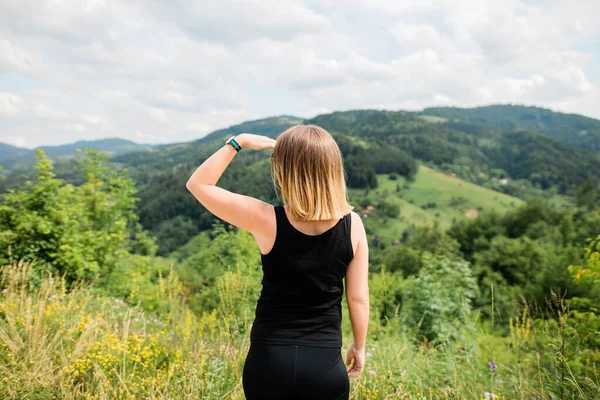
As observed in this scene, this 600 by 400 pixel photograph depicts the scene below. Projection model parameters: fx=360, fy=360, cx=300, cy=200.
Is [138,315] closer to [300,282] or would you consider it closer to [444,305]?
[300,282]

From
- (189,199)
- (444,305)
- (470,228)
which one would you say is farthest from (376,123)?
(444,305)

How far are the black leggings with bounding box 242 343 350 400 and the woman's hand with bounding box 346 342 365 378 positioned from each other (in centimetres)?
33

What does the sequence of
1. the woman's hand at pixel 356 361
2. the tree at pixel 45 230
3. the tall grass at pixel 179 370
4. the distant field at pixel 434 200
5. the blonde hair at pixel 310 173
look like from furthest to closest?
the distant field at pixel 434 200 < the tree at pixel 45 230 < the tall grass at pixel 179 370 < the woman's hand at pixel 356 361 < the blonde hair at pixel 310 173

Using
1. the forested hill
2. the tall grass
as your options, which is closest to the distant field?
the forested hill

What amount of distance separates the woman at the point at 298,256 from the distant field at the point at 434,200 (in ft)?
249

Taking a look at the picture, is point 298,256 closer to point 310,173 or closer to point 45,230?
point 310,173

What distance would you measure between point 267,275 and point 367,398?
1681 mm

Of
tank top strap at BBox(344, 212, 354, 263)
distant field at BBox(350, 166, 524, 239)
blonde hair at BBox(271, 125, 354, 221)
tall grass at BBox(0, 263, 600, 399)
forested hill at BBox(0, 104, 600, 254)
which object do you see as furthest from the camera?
forested hill at BBox(0, 104, 600, 254)

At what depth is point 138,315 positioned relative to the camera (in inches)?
176

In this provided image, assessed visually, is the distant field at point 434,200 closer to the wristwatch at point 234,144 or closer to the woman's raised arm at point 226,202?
the wristwatch at point 234,144

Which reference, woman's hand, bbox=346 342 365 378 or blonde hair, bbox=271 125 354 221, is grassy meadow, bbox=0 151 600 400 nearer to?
woman's hand, bbox=346 342 365 378

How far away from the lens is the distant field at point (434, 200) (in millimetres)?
82375

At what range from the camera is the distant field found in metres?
82.4

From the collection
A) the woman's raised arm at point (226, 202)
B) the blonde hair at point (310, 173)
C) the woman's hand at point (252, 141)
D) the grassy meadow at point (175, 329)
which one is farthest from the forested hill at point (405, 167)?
the blonde hair at point (310, 173)
